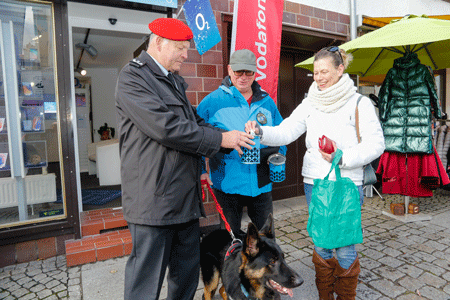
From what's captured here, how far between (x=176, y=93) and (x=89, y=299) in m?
2.29

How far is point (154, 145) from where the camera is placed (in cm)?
180

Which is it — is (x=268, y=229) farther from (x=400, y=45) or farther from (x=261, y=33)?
(x=400, y=45)

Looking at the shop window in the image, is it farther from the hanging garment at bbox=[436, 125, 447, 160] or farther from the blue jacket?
the hanging garment at bbox=[436, 125, 447, 160]

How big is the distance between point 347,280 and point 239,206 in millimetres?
1061

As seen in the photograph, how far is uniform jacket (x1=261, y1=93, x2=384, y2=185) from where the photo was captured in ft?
7.06

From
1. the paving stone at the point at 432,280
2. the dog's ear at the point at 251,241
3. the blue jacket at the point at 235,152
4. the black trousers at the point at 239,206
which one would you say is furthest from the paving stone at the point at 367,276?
the dog's ear at the point at 251,241

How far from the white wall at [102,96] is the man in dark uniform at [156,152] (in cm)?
1002

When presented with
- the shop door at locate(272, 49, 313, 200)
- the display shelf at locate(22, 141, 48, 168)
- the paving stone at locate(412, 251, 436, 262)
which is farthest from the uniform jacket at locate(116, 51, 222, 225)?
the shop door at locate(272, 49, 313, 200)

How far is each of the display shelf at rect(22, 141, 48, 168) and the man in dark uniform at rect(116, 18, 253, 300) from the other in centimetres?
269

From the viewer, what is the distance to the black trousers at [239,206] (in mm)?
2666

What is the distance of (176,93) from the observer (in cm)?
198

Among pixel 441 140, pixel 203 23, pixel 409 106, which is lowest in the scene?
pixel 441 140

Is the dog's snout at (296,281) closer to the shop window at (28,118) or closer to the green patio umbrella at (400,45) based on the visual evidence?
the green patio umbrella at (400,45)

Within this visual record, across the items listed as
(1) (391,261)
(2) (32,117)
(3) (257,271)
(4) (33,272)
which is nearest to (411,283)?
(1) (391,261)
